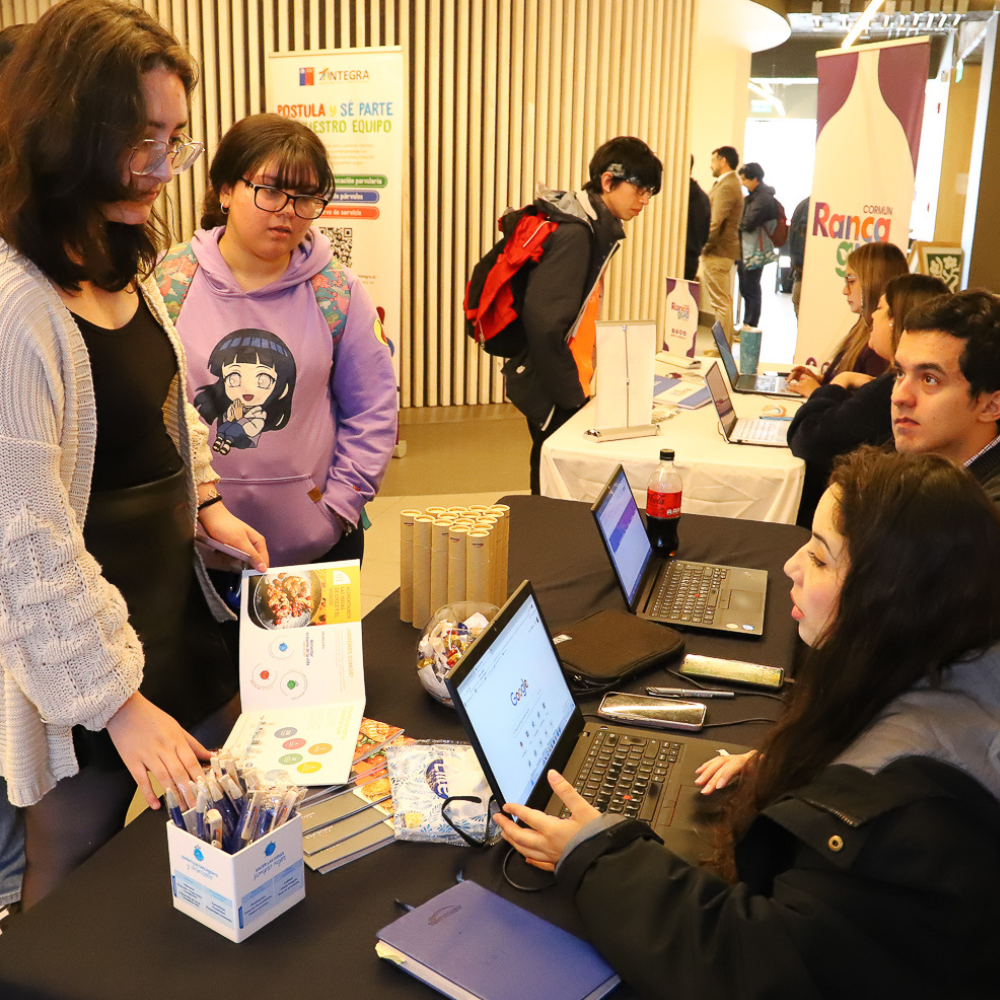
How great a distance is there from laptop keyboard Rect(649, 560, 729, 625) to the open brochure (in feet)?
2.08

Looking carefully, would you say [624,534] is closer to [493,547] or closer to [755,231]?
[493,547]

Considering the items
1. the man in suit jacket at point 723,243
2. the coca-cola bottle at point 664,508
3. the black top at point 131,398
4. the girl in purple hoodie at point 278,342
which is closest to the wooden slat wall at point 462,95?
the man in suit jacket at point 723,243

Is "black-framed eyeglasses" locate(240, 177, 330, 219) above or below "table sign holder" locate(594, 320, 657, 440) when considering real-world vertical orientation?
→ above

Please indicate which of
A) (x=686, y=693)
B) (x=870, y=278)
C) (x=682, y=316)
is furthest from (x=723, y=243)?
(x=686, y=693)

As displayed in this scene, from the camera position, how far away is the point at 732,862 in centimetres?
111

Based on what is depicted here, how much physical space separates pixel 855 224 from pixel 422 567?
4.03m

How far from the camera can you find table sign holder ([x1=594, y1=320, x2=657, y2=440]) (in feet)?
10.5

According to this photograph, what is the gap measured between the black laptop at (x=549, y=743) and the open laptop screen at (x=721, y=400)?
78.1 inches

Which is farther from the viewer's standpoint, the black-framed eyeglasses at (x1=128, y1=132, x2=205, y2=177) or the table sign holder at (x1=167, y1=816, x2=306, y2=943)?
the black-framed eyeglasses at (x1=128, y1=132, x2=205, y2=177)

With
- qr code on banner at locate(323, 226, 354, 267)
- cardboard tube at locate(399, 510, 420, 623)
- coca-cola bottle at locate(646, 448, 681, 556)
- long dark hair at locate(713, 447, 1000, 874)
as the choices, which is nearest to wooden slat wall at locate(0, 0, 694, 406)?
qr code on banner at locate(323, 226, 354, 267)

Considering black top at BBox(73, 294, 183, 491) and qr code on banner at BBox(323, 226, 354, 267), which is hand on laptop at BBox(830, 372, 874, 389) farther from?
qr code on banner at BBox(323, 226, 354, 267)

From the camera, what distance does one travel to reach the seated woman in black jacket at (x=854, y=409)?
9.36 feet

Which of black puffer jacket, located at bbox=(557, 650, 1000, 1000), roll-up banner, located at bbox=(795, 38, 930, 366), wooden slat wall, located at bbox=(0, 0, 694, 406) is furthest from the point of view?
wooden slat wall, located at bbox=(0, 0, 694, 406)

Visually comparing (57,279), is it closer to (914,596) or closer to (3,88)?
(3,88)
